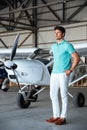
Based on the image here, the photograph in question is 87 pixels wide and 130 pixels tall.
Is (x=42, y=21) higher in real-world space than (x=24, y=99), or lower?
higher

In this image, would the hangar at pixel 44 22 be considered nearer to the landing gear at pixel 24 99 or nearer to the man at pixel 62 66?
the landing gear at pixel 24 99

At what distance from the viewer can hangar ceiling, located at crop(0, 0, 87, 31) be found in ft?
63.2

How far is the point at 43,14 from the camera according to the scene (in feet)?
70.0

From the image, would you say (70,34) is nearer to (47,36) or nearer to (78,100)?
(47,36)

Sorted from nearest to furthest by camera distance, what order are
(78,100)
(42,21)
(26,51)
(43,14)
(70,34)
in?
(78,100) → (26,51) → (70,34) → (43,14) → (42,21)

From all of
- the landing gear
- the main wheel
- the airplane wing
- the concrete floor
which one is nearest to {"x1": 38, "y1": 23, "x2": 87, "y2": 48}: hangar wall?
the airplane wing

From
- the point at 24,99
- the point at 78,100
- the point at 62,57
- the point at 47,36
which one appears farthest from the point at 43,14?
the point at 62,57

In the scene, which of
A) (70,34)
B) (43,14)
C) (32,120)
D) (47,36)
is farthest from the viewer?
(43,14)

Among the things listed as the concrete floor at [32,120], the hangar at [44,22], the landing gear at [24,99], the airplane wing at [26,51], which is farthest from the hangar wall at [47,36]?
the concrete floor at [32,120]

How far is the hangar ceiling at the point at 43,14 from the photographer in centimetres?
1927

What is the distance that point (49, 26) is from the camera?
20906 millimetres

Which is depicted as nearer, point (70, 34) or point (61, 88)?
point (61, 88)

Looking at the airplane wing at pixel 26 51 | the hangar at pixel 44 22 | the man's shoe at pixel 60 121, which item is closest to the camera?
the man's shoe at pixel 60 121

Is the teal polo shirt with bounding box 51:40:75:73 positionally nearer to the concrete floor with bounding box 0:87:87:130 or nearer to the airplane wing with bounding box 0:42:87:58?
the concrete floor with bounding box 0:87:87:130
